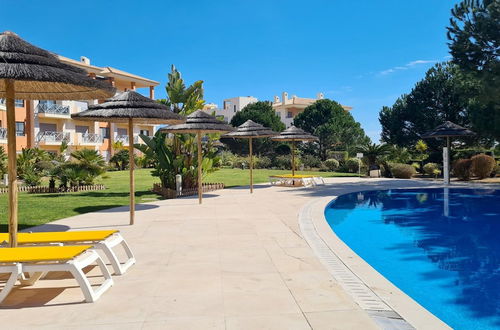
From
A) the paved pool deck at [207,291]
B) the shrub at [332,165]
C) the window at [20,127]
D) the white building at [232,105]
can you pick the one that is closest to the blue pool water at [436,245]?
the paved pool deck at [207,291]

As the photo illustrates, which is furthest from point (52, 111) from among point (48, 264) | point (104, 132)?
point (48, 264)

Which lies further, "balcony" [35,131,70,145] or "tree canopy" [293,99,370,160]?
"tree canopy" [293,99,370,160]

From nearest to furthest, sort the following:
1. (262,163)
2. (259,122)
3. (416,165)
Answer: (416,165) < (262,163) < (259,122)

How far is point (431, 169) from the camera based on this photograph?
92.8ft

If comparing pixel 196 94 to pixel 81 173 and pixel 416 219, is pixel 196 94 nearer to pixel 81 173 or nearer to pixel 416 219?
pixel 81 173

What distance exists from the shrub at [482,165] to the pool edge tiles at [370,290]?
20045 mm

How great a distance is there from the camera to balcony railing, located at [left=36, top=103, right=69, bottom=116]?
123ft

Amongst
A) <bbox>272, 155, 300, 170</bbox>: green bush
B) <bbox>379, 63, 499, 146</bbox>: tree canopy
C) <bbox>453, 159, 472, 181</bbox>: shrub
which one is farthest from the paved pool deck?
<bbox>272, 155, 300, 170</bbox>: green bush

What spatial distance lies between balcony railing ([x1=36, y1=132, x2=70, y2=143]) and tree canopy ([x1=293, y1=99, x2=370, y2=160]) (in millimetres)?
24808

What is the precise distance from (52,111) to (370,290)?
3960cm

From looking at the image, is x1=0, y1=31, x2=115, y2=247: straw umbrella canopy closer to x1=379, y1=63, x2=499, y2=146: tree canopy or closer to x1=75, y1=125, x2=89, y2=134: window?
x1=379, y1=63, x2=499, y2=146: tree canopy

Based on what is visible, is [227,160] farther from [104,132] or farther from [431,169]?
[431,169]

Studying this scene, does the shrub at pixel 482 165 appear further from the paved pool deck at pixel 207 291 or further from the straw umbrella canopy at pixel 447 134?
the paved pool deck at pixel 207 291

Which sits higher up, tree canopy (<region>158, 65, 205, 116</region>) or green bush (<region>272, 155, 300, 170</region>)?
tree canopy (<region>158, 65, 205, 116</region>)
